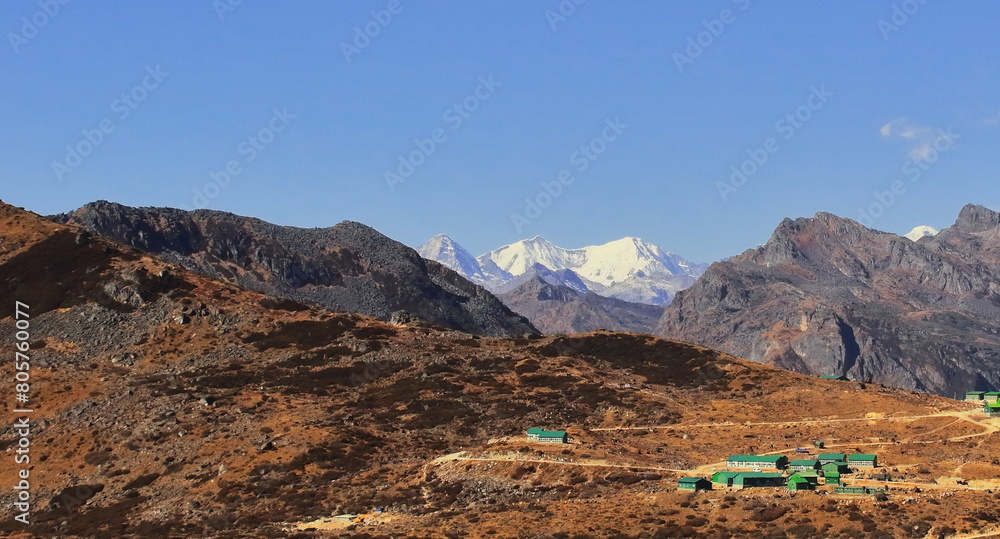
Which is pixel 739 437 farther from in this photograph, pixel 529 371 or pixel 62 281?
pixel 62 281

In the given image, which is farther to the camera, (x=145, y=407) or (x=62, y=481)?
(x=145, y=407)

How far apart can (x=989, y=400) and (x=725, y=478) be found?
217ft

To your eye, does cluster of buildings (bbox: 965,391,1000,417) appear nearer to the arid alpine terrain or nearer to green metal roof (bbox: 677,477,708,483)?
the arid alpine terrain

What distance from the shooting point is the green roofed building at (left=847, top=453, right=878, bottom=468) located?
99.4 metres

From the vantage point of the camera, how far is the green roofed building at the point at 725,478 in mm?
89106

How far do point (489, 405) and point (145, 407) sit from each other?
136 ft

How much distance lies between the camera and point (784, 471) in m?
95.2

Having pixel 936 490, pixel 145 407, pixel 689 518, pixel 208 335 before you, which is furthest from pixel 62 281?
pixel 936 490

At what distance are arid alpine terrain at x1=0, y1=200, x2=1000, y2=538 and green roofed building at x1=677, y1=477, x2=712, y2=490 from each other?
219 cm

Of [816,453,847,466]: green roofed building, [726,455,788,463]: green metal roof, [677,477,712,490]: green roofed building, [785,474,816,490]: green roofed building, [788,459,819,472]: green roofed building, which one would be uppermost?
[726,455,788,463]: green metal roof

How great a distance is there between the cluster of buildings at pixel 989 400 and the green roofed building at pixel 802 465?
4470 cm

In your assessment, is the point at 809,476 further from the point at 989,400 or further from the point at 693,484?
the point at 989,400

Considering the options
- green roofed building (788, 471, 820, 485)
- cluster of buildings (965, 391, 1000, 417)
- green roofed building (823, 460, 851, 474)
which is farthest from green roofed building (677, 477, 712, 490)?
cluster of buildings (965, 391, 1000, 417)

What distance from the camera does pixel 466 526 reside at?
80.3 m
